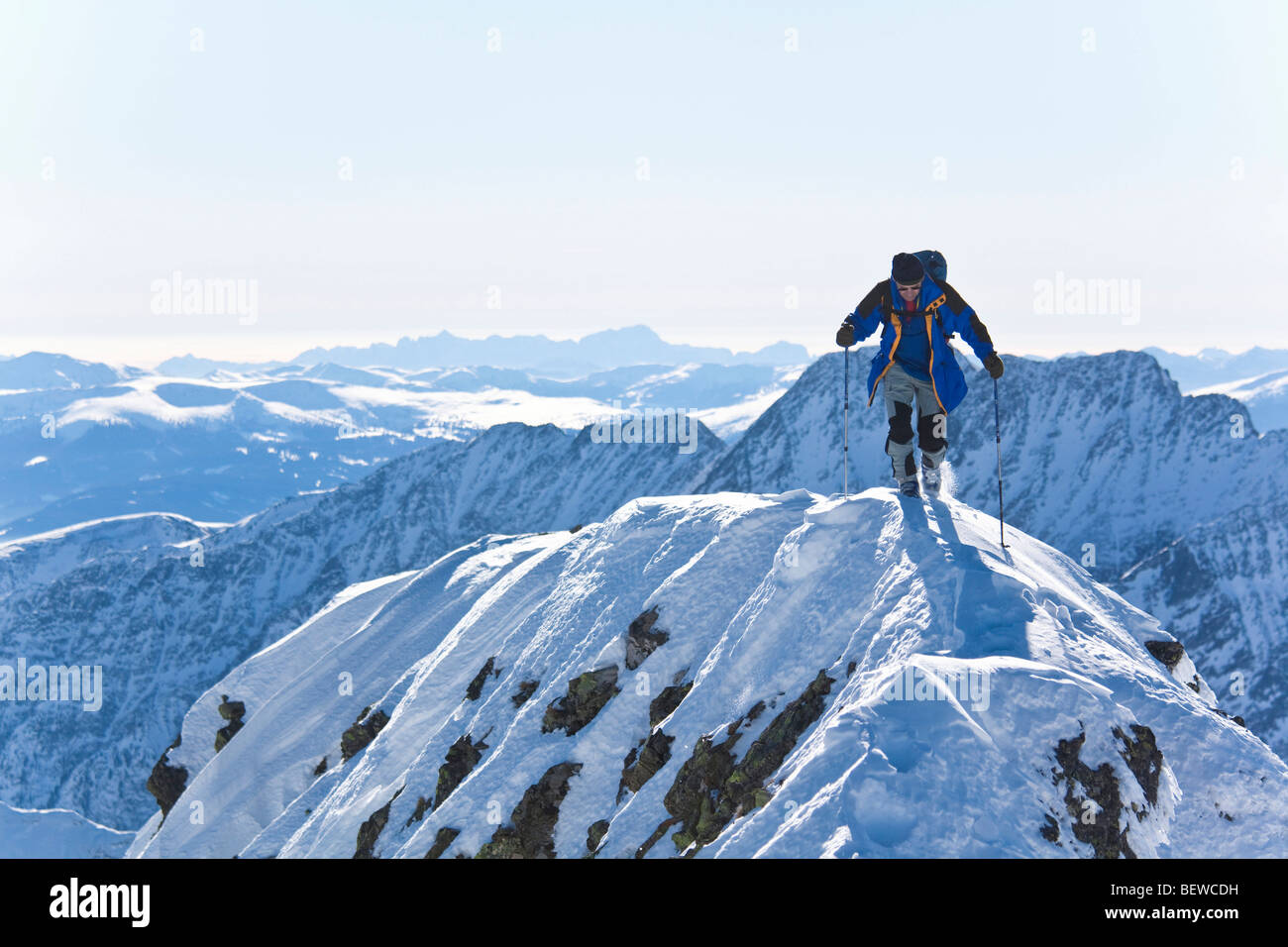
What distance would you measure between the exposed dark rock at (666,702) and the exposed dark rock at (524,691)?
6.97 meters

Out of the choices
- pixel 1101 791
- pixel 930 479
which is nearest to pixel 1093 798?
pixel 1101 791

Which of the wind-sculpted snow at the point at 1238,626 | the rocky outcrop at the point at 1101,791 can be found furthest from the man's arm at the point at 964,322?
the wind-sculpted snow at the point at 1238,626

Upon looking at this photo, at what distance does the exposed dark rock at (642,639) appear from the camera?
25252 mm

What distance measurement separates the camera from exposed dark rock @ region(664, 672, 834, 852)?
1561 cm

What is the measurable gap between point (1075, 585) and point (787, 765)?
11.3 metres

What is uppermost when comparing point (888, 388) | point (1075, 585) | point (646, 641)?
point (888, 388)

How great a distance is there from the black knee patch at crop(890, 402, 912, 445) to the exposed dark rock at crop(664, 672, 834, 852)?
19.1ft

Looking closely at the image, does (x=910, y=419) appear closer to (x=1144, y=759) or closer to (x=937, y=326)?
(x=937, y=326)

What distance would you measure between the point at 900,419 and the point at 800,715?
694cm
